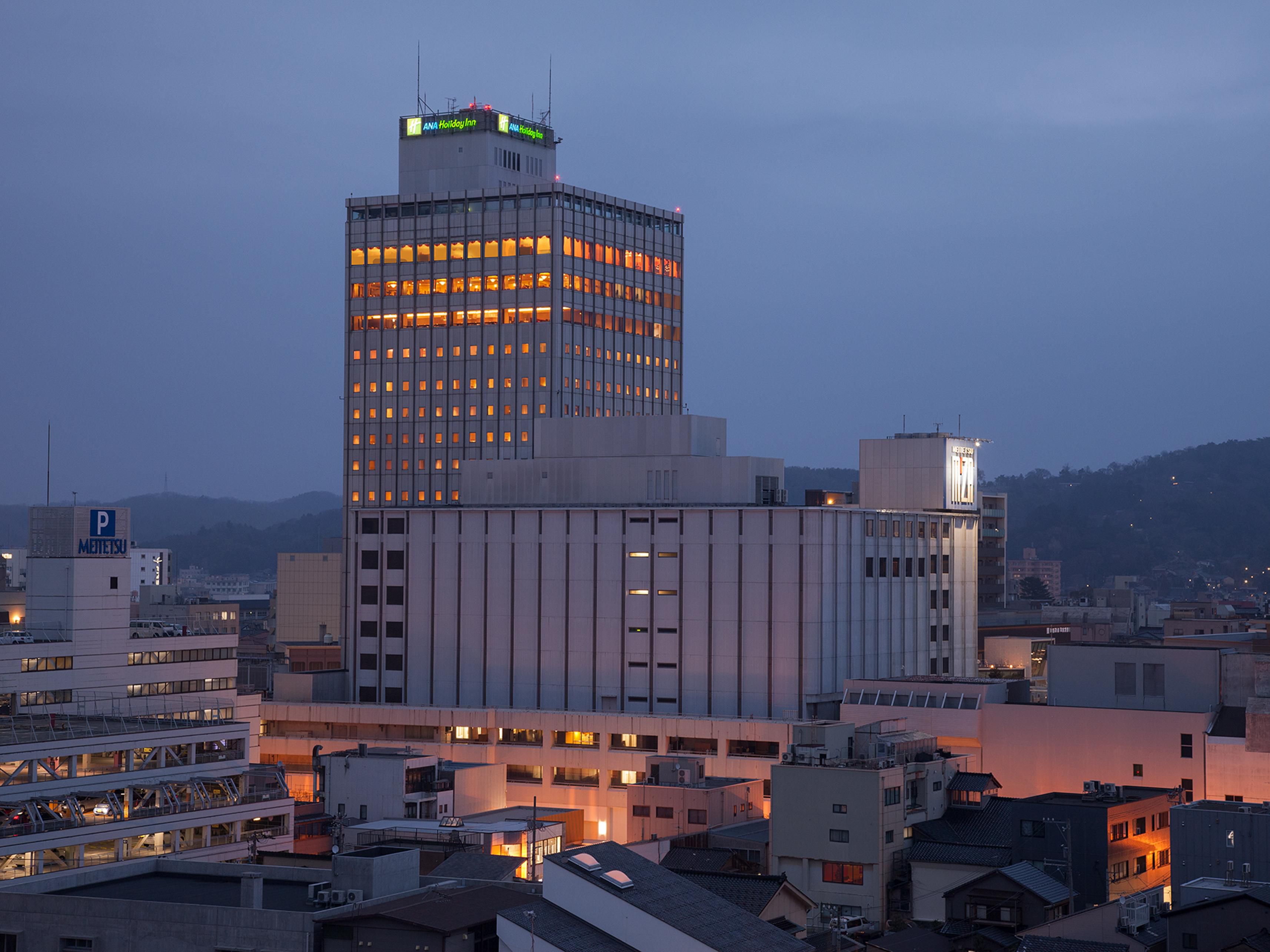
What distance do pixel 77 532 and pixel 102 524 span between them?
7.62ft

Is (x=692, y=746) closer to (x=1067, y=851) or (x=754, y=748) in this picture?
(x=754, y=748)

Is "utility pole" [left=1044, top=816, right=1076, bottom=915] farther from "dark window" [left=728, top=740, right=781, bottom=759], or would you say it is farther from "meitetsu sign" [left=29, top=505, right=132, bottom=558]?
"meitetsu sign" [left=29, top=505, right=132, bottom=558]

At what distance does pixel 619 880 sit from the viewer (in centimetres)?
6094

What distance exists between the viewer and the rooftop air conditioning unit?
61.8 metres

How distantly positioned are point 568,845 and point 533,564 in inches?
1455

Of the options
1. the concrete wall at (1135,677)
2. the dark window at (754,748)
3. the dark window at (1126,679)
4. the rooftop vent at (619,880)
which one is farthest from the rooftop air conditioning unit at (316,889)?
the dark window at (1126,679)

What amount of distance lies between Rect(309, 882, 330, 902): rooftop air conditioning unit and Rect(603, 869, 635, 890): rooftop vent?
11036 mm

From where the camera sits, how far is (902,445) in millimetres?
168500

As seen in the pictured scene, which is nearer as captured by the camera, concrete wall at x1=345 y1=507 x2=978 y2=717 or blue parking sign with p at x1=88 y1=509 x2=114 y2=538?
blue parking sign with p at x1=88 y1=509 x2=114 y2=538

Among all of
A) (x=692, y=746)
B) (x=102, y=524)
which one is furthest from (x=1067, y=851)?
(x=102, y=524)

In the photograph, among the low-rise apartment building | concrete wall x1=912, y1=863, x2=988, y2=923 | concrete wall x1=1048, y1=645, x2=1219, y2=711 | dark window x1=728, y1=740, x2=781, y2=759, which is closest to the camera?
concrete wall x1=912, y1=863, x2=988, y2=923

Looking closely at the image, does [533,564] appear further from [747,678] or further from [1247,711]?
[1247,711]

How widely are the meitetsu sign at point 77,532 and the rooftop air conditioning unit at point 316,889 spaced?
83.2m

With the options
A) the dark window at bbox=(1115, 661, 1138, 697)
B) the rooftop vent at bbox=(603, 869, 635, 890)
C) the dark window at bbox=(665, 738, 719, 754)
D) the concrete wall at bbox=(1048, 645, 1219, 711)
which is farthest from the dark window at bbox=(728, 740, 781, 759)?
the rooftop vent at bbox=(603, 869, 635, 890)
